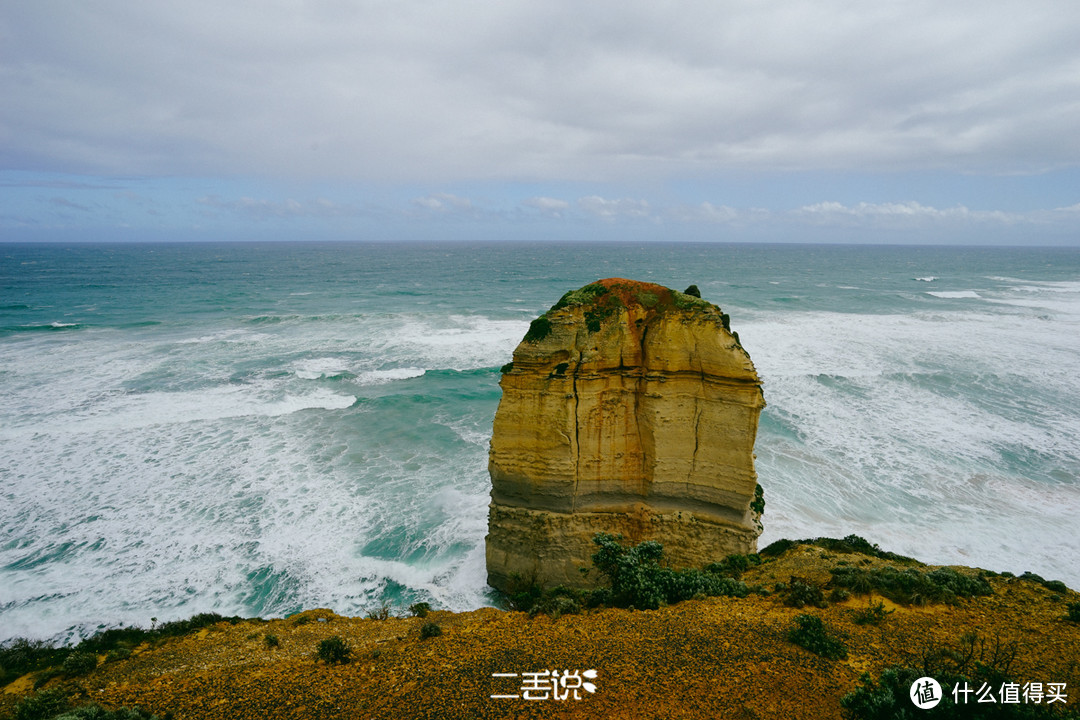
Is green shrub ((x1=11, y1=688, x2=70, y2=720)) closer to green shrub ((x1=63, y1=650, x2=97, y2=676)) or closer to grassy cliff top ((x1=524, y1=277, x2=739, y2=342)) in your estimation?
green shrub ((x1=63, y1=650, x2=97, y2=676))

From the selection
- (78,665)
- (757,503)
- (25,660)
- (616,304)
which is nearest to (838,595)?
(757,503)

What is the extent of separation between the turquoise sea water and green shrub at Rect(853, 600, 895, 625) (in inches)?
234

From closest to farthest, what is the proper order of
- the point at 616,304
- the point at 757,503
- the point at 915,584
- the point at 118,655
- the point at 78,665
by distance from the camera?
the point at 78,665
the point at 118,655
the point at 915,584
the point at 616,304
the point at 757,503

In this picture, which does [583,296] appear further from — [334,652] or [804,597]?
[334,652]

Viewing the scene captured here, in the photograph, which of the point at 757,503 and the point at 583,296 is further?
the point at 757,503

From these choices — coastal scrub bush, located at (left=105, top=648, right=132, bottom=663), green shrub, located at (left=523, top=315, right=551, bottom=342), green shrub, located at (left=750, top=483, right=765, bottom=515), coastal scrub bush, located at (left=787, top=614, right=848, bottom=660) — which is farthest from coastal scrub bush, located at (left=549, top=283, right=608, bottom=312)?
coastal scrub bush, located at (left=105, top=648, right=132, bottom=663)

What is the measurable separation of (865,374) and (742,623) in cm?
2546

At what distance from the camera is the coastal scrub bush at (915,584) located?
9219 mm

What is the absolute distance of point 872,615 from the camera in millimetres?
8648

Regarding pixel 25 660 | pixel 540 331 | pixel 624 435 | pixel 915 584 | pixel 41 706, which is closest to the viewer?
pixel 41 706

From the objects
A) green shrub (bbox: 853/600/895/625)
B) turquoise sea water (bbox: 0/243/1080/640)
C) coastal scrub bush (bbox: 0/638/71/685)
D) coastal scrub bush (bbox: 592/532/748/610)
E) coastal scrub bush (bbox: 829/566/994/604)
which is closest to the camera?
coastal scrub bush (bbox: 0/638/71/685)

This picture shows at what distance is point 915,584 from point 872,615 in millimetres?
1604

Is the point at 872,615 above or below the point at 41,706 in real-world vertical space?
above

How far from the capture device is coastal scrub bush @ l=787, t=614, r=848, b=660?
776 centimetres
